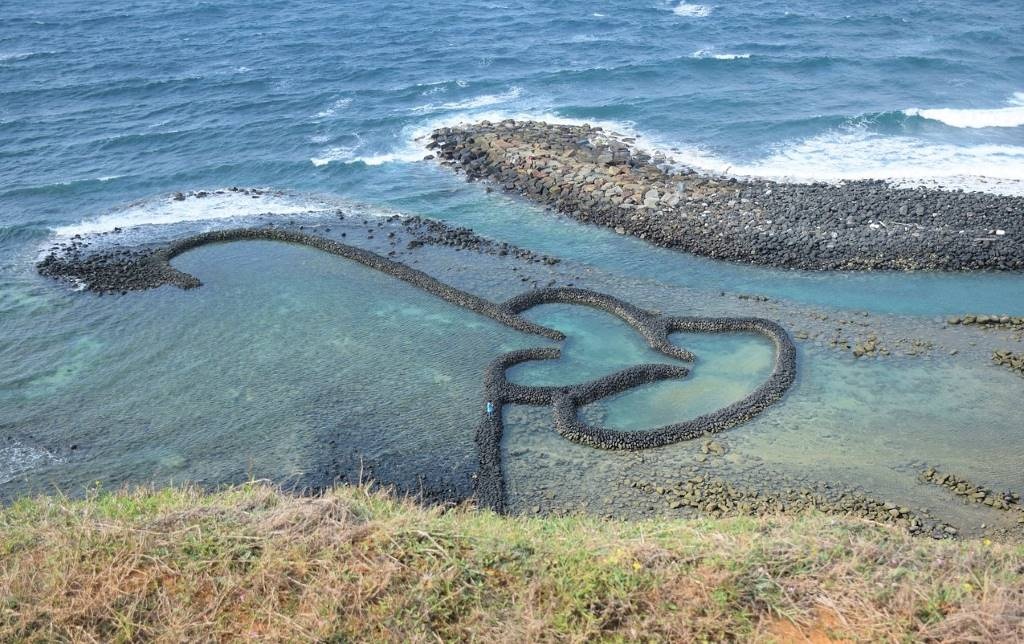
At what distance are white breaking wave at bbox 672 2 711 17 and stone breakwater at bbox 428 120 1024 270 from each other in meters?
34.5

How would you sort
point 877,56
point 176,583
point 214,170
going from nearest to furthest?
point 176,583 → point 214,170 → point 877,56

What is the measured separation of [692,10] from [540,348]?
55630mm

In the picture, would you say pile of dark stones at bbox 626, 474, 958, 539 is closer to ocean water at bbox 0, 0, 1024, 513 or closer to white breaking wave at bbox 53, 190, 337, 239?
ocean water at bbox 0, 0, 1024, 513

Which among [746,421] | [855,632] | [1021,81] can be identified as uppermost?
[1021,81]

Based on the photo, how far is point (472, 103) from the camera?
165 feet

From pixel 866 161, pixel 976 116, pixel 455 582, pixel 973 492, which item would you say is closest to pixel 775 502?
pixel 973 492

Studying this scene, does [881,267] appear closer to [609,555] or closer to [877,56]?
[609,555]

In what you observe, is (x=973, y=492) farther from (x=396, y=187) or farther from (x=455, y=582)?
(x=396, y=187)

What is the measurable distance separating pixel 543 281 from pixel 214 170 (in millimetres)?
21935

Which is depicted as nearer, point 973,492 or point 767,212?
point 973,492

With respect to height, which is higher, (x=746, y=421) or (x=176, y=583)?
(x=176, y=583)

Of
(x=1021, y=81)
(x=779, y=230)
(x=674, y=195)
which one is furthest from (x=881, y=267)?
(x=1021, y=81)

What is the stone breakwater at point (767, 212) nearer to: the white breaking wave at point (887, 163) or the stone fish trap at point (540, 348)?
the white breaking wave at point (887, 163)

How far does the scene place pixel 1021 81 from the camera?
5041cm
